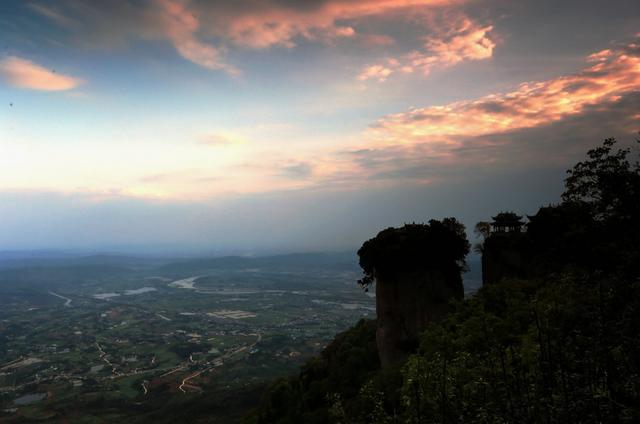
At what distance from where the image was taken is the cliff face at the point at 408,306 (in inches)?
1362

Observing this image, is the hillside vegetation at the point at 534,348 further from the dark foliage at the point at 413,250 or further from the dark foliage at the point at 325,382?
the dark foliage at the point at 413,250

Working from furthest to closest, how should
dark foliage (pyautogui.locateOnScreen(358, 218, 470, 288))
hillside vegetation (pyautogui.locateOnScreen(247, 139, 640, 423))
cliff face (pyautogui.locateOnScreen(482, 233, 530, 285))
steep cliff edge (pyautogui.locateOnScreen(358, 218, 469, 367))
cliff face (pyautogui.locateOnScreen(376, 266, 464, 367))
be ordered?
1. cliff face (pyautogui.locateOnScreen(482, 233, 530, 285))
2. dark foliage (pyautogui.locateOnScreen(358, 218, 470, 288))
3. steep cliff edge (pyautogui.locateOnScreen(358, 218, 469, 367))
4. cliff face (pyautogui.locateOnScreen(376, 266, 464, 367))
5. hillside vegetation (pyautogui.locateOnScreen(247, 139, 640, 423))

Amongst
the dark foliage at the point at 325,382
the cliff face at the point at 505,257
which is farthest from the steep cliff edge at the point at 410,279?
the cliff face at the point at 505,257

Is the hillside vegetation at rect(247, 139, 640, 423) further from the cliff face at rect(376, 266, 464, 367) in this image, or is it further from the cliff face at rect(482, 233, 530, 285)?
the cliff face at rect(376, 266, 464, 367)

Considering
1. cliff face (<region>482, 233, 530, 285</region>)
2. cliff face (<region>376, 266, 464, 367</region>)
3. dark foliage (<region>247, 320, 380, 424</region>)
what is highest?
cliff face (<region>482, 233, 530, 285</region>)

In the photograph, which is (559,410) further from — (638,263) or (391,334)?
(391,334)

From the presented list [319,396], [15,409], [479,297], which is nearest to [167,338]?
[15,409]

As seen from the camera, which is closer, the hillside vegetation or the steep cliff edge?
the hillside vegetation

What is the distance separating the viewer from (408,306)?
1398 inches

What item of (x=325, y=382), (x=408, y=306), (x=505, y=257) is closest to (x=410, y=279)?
(x=408, y=306)

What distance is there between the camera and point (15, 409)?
10900 centimetres

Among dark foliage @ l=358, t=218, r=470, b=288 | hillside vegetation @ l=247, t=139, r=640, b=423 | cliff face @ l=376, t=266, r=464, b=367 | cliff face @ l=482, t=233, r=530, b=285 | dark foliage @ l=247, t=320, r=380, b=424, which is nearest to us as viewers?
hillside vegetation @ l=247, t=139, r=640, b=423

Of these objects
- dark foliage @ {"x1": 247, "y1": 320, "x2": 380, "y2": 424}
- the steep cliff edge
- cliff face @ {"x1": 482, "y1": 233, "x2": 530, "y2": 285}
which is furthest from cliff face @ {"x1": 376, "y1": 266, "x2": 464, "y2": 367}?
cliff face @ {"x1": 482, "y1": 233, "x2": 530, "y2": 285}

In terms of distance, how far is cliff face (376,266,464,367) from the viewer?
113 ft
